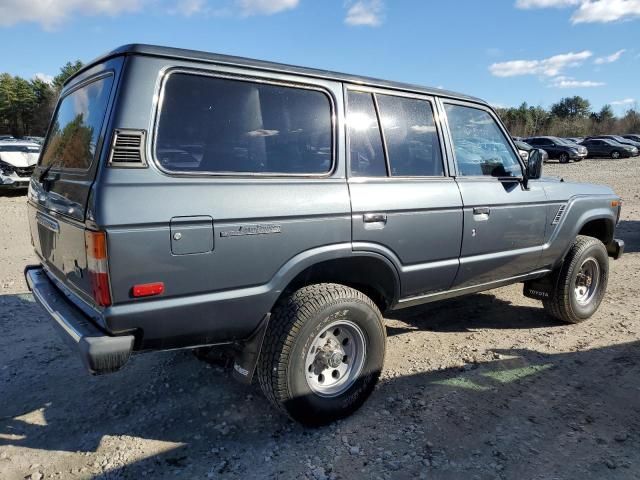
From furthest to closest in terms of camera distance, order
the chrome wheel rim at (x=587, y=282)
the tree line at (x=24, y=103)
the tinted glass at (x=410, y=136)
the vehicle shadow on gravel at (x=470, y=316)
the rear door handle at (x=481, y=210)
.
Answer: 1. the tree line at (x=24, y=103)
2. the chrome wheel rim at (x=587, y=282)
3. the vehicle shadow on gravel at (x=470, y=316)
4. the rear door handle at (x=481, y=210)
5. the tinted glass at (x=410, y=136)

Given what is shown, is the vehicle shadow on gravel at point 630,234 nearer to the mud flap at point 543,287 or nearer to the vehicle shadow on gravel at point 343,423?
the mud flap at point 543,287

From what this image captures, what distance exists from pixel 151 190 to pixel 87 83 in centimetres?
107

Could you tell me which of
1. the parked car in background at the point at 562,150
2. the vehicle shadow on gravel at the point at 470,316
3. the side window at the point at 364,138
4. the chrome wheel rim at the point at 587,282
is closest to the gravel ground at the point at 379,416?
the vehicle shadow on gravel at the point at 470,316

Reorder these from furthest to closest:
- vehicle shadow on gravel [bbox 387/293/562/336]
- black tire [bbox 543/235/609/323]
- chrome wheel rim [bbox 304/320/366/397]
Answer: vehicle shadow on gravel [bbox 387/293/562/336] < black tire [bbox 543/235/609/323] < chrome wheel rim [bbox 304/320/366/397]

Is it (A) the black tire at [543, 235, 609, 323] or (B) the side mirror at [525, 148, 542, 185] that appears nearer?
(B) the side mirror at [525, 148, 542, 185]

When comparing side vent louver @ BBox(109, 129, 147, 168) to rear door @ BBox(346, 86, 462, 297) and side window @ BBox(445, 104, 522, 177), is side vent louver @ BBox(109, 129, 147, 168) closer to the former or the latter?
rear door @ BBox(346, 86, 462, 297)

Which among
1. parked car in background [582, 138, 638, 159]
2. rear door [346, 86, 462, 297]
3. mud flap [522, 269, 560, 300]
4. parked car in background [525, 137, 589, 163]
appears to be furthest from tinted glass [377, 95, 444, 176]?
parked car in background [582, 138, 638, 159]

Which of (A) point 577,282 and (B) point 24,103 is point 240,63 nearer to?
(A) point 577,282

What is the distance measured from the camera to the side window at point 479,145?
373 cm

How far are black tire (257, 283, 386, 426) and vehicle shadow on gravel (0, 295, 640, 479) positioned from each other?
6.4 inches

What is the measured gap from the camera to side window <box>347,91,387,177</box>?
3068 millimetres

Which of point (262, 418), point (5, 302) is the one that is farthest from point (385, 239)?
point (5, 302)

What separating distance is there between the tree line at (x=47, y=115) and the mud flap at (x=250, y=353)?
2442 inches

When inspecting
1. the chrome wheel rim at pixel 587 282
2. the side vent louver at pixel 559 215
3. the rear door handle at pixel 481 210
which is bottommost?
the chrome wheel rim at pixel 587 282
